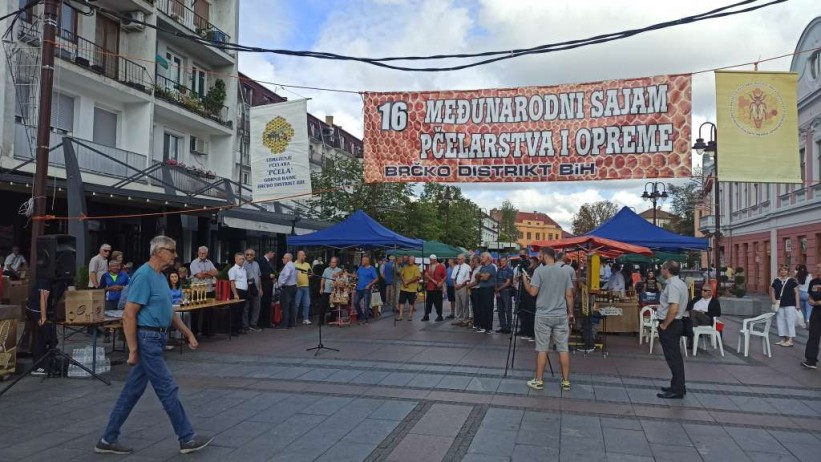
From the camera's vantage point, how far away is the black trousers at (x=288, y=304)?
13.5m

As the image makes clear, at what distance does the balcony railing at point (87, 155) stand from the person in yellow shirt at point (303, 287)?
514 centimetres

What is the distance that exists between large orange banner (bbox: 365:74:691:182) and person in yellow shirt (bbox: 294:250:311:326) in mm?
4464

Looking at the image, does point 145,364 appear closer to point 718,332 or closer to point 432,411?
point 432,411

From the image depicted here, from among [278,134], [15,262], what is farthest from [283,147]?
[15,262]

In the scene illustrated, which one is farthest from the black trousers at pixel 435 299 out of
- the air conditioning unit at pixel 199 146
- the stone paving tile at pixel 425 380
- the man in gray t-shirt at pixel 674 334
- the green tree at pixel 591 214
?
the green tree at pixel 591 214

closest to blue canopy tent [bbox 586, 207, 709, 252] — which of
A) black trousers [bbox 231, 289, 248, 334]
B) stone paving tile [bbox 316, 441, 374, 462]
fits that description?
black trousers [bbox 231, 289, 248, 334]

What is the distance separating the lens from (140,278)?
4.83m

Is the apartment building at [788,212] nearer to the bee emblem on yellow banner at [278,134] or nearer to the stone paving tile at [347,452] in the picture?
the bee emblem on yellow banner at [278,134]

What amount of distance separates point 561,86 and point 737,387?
16.0 feet

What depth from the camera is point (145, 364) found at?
4.77 m

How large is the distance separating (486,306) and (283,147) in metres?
5.89

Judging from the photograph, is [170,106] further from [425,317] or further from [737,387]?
[737,387]

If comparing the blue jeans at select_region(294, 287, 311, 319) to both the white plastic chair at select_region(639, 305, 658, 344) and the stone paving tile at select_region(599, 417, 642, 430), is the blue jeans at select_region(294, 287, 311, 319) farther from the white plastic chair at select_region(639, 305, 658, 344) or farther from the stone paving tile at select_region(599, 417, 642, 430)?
the stone paving tile at select_region(599, 417, 642, 430)

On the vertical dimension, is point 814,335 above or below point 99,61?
below
